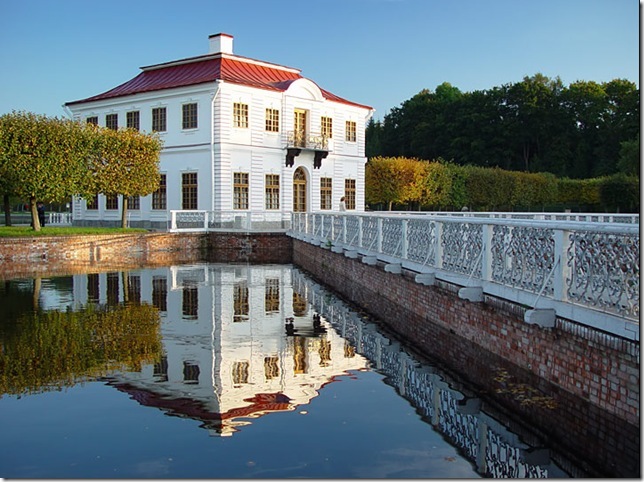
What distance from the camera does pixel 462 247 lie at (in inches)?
410

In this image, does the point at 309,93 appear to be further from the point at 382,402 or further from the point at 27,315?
the point at 382,402

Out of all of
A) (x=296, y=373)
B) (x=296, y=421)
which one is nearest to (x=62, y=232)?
(x=296, y=373)

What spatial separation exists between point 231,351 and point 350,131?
32.2 metres

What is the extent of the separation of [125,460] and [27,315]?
8572 mm

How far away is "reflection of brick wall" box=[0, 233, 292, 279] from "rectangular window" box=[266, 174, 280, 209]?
5.44m

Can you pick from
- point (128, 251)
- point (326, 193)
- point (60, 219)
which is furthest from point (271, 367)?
point (60, 219)

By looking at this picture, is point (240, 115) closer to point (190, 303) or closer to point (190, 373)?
point (190, 303)

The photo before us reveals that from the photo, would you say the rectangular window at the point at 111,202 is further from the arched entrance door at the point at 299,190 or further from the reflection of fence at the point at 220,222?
the arched entrance door at the point at 299,190

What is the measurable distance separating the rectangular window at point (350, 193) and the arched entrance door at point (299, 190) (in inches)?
121

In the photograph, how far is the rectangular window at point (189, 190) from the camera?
35750mm

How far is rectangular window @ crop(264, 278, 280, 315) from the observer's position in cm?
1492

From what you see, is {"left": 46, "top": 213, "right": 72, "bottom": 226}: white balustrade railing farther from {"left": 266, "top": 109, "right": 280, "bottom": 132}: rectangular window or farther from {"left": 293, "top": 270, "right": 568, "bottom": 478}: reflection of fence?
{"left": 293, "top": 270, "right": 568, "bottom": 478}: reflection of fence

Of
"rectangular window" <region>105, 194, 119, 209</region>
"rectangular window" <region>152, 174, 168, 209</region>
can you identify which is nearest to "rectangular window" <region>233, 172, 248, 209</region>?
"rectangular window" <region>152, 174, 168, 209</region>

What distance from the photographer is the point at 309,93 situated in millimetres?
38281
